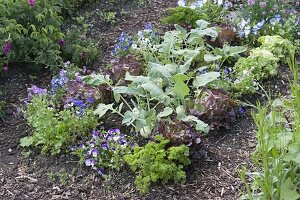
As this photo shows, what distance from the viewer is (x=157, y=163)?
3742 millimetres

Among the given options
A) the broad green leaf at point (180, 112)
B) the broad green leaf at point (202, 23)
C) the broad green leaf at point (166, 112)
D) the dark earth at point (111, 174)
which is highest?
the broad green leaf at point (202, 23)

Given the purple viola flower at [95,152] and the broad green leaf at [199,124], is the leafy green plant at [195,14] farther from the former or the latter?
the purple viola flower at [95,152]

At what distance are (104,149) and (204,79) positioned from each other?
1031 millimetres

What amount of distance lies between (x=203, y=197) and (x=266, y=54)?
5.86ft

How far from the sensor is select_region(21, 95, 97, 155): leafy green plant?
13.8 feet

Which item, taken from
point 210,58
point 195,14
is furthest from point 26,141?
point 195,14

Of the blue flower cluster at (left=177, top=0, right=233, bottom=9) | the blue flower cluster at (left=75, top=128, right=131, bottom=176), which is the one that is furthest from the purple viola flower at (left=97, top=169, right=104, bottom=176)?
the blue flower cluster at (left=177, top=0, right=233, bottom=9)

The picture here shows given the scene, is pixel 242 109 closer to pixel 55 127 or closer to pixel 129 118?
pixel 129 118

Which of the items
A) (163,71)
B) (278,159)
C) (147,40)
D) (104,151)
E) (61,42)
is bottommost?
(104,151)

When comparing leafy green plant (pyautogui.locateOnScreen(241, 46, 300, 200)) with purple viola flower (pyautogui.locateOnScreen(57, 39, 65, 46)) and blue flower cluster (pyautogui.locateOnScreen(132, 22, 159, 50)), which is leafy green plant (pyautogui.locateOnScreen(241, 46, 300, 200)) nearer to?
blue flower cluster (pyautogui.locateOnScreen(132, 22, 159, 50))

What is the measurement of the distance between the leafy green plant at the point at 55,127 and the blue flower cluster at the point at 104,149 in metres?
0.17

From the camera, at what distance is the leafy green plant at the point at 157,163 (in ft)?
12.3

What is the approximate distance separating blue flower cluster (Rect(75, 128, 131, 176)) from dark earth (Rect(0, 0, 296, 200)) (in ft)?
0.30

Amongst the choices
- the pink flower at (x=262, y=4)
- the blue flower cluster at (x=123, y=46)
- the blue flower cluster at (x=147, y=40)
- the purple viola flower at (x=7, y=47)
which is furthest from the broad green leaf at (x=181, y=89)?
the pink flower at (x=262, y=4)
